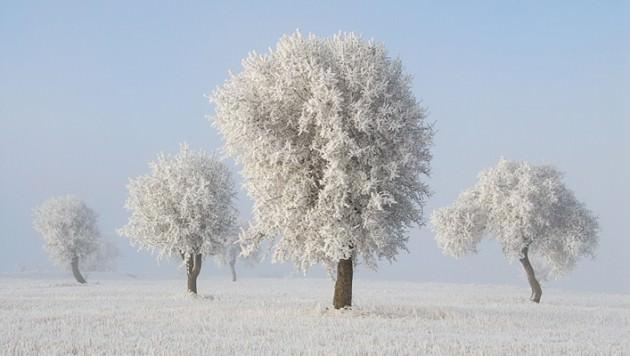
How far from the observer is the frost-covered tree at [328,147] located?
2889cm

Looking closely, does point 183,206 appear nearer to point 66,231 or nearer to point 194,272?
point 194,272

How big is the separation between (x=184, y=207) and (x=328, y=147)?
19.6 meters

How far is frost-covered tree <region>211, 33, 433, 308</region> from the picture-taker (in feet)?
94.8

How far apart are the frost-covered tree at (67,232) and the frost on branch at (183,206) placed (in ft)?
135

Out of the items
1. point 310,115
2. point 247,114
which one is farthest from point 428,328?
point 247,114

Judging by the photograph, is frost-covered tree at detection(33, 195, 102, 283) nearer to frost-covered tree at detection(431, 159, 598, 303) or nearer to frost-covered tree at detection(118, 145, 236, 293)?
frost-covered tree at detection(118, 145, 236, 293)

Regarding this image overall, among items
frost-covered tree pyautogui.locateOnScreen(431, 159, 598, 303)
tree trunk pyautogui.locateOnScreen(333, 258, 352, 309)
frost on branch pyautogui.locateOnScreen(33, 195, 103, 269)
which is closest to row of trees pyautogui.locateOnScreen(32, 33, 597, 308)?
tree trunk pyautogui.locateOnScreen(333, 258, 352, 309)

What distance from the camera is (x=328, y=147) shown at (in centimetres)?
2820

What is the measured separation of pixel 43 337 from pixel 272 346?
859 cm

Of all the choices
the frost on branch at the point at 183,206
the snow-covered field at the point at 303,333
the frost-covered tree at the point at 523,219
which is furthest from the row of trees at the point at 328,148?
the frost-covered tree at the point at 523,219

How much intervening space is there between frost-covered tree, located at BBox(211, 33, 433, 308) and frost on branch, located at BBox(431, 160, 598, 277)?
2191 centimetres

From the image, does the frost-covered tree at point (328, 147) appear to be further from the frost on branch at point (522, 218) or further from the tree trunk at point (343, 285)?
the frost on branch at point (522, 218)

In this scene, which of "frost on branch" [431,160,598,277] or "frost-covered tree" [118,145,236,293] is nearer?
"frost-covered tree" [118,145,236,293]

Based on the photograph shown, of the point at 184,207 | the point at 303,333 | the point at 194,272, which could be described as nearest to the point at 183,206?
the point at 184,207
